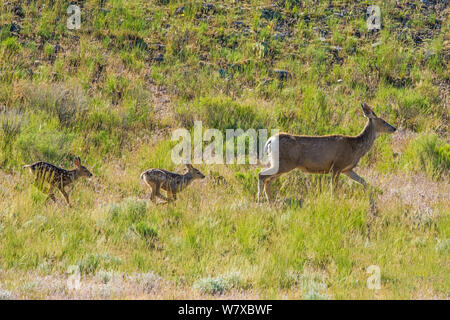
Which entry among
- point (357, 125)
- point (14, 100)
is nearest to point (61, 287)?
point (14, 100)

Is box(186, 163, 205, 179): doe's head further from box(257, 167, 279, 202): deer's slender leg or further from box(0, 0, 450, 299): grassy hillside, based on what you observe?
box(257, 167, 279, 202): deer's slender leg

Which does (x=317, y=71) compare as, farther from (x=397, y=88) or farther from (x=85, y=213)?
(x=85, y=213)

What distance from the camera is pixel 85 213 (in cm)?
1042

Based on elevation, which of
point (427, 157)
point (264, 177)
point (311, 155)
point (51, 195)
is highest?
point (311, 155)

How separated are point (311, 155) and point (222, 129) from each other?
4327 mm

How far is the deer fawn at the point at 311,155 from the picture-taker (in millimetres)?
11508

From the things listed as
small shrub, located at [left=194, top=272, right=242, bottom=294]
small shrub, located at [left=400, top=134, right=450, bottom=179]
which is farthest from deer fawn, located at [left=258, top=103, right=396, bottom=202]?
small shrub, located at [left=194, top=272, right=242, bottom=294]

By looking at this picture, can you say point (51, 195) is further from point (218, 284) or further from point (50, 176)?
point (218, 284)

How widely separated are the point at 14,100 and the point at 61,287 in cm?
895

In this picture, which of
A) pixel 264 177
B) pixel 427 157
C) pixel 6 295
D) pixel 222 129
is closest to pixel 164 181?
pixel 264 177

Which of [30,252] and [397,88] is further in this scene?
[397,88]

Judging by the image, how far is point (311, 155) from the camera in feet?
38.0

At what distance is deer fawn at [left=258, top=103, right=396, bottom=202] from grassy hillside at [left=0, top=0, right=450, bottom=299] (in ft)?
1.54

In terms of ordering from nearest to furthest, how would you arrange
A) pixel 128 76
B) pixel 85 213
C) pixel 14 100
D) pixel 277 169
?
pixel 85 213
pixel 277 169
pixel 14 100
pixel 128 76
